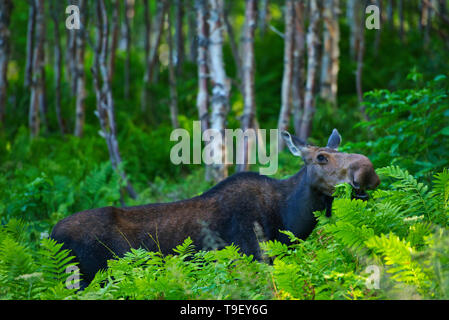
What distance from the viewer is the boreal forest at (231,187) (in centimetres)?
452

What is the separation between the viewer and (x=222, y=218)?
6926 millimetres

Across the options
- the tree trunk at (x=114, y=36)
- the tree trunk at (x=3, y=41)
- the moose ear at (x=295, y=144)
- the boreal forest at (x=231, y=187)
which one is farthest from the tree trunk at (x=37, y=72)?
the moose ear at (x=295, y=144)

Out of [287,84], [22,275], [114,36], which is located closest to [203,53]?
[287,84]

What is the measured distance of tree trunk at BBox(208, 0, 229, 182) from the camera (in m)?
11.6

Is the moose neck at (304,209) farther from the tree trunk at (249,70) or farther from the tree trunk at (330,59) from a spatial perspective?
the tree trunk at (330,59)

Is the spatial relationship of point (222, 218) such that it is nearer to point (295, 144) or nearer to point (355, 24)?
point (295, 144)

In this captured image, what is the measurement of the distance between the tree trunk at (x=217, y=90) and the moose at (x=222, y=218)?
430cm

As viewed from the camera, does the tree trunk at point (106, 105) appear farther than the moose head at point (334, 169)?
Yes

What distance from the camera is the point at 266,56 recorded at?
24766 mm

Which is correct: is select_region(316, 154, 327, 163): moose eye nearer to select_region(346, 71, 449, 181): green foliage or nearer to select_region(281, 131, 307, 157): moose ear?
select_region(281, 131, 307, 157): moose ear

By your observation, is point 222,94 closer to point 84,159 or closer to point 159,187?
Result: point 159,187
